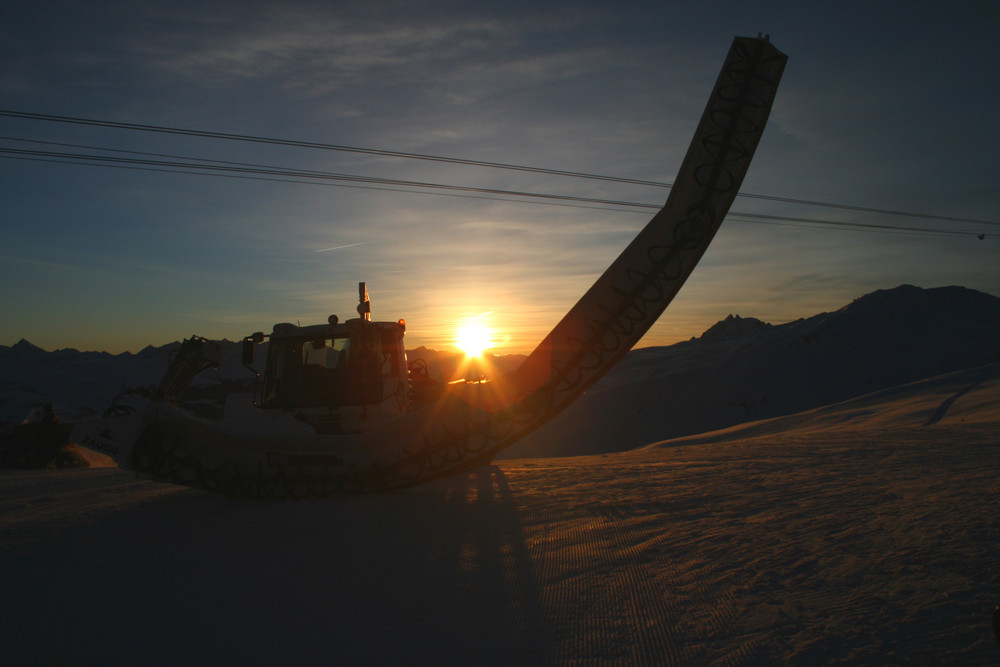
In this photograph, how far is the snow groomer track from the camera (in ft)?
28.2

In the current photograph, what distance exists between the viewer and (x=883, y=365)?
40.9m

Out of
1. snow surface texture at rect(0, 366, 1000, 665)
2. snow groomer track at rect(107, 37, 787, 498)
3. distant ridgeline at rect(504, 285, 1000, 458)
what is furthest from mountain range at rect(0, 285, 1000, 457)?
snow surface texture at rect(0, 366, 1000, 665)

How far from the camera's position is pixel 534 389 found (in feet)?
30.8

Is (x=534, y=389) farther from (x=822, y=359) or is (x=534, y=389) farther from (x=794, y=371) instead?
(x=822, y=359)

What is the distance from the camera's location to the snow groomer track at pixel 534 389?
860 centimetres

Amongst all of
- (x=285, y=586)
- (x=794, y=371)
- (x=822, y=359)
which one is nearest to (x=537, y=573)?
(x=285, y=586)

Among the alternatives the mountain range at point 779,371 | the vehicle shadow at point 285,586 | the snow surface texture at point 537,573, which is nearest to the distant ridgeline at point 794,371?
the mountain range at point 779,371

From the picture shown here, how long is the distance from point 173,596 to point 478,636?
2966 mm

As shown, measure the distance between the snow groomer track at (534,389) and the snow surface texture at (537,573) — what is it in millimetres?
485

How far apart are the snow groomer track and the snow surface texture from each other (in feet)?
1.59

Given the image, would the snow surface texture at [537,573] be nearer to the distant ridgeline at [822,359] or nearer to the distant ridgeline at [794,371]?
the distant ridgeline at [822,359]

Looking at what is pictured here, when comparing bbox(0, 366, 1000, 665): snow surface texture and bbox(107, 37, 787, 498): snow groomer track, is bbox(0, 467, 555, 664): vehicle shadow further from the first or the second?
bbox(107, 37, 787, 498): snow groomer track

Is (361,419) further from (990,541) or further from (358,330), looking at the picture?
(990,541)

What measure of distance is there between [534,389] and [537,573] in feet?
13.6
